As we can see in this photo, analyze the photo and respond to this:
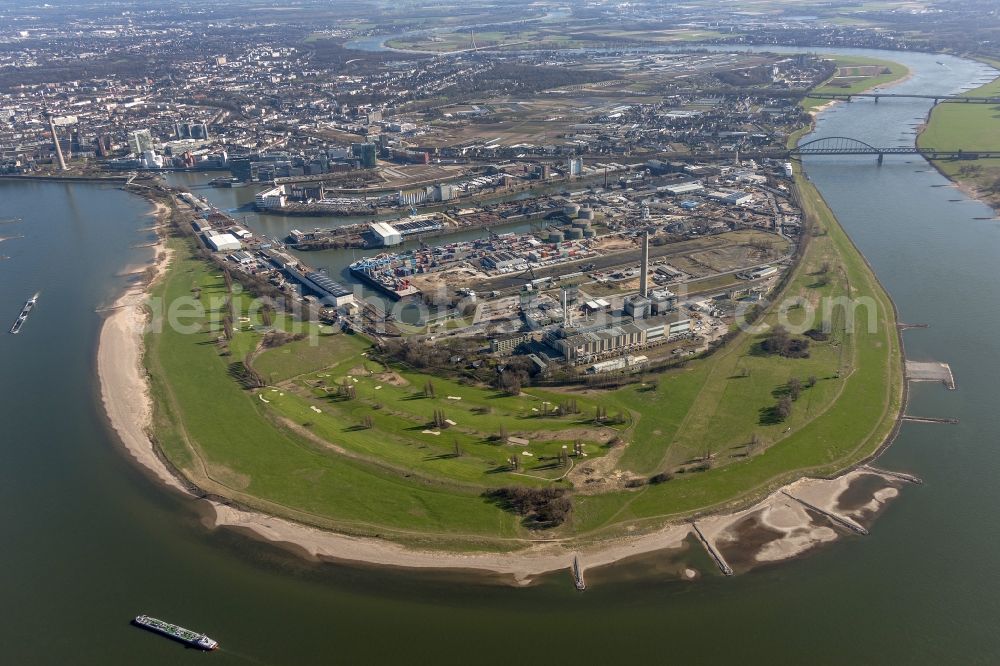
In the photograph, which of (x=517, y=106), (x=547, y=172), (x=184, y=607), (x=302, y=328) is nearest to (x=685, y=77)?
(x=517, y=106)

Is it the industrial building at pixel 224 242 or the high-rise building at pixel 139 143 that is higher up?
the high-rise building at pixel 139 143

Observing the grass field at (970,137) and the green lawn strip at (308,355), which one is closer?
the green lawn strip at (308,355)

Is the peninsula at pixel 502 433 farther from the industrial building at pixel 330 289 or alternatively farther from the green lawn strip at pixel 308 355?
the industrial building at pixel 330 289

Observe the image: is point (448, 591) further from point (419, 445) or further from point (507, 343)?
point (507, 343)

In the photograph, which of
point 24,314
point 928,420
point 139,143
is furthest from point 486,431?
point 139,143

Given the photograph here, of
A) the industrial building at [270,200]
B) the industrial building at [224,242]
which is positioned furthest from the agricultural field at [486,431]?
the industrial building at [270,200]

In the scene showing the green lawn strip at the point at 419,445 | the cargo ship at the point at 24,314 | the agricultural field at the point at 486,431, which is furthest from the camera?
the cargo ship at the point at 24,314

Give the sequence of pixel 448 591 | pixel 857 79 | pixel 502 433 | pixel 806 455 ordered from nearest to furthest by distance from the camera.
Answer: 1. pixel 448 591
2. pixel 806 455
3. pixel 502 433
4. pixel 857 79
